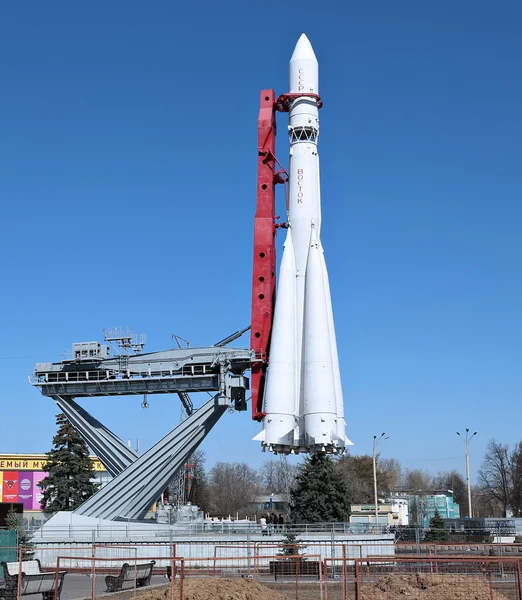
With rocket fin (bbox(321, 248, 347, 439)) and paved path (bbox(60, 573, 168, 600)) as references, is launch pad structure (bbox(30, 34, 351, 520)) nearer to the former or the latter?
rocket fin (bbox(321, 248, 347, 439))

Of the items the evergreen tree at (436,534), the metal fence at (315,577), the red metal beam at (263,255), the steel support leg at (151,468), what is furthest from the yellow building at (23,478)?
the metal fence at (315,577)

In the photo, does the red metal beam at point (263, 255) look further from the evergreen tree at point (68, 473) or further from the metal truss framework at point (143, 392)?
the evergreen tree at point (68, 473)

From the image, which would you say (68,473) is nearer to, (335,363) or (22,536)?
(22,536)

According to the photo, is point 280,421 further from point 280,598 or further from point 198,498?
point 198,498

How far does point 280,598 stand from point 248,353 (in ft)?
65.2

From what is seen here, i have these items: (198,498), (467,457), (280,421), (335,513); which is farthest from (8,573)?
(198,498)

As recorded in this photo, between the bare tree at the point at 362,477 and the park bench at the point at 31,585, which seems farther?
the bare tree at the point at 362,477

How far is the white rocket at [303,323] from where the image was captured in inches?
1437

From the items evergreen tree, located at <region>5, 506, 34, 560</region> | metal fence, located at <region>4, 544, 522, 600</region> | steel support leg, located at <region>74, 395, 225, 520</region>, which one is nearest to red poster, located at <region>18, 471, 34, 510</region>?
evergreen tree, located at <region>5, 506, 34, 560</region>

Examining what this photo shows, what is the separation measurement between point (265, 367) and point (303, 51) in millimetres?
16063

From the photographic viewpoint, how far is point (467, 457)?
66.9 m

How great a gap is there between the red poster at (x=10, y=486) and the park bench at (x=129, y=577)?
57711 millimetres

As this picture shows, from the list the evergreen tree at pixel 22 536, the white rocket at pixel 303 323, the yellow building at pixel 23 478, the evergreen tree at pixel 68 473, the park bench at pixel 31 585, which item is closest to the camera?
the park bench at pixel 31 585

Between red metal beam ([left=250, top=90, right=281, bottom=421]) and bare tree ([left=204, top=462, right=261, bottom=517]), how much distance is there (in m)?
66.7
